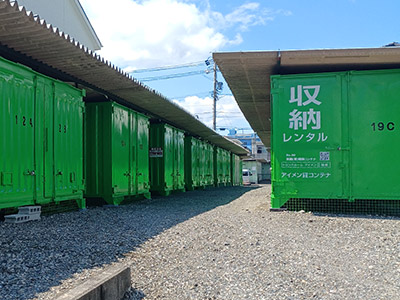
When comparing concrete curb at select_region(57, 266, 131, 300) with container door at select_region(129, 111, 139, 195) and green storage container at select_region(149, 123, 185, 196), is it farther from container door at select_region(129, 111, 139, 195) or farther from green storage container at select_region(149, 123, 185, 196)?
green storage container at select_region(149, 123, 185, 196)

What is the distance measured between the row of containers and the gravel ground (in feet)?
2.62

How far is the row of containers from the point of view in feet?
19.9

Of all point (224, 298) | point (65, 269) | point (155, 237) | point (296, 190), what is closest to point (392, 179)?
point (296, 190)

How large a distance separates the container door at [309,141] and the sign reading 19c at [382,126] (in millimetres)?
687

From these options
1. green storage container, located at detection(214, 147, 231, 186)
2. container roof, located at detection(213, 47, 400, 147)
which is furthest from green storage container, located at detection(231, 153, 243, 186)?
container roof, located at detection(213, 47, 400, 147)

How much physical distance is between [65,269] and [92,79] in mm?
5694

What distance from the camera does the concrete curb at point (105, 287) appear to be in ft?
9.04

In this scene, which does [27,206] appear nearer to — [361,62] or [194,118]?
[361,62]

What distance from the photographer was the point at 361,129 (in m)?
7.96

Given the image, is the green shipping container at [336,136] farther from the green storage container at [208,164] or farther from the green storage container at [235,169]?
the green storage container at [235,169]

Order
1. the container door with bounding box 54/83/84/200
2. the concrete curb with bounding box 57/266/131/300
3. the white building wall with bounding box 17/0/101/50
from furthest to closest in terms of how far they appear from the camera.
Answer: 1. the white building wall with bounding box 17/0/101/50
2. the container door with bounding box 54/83/84/200
3. the concrete curb with bounding box 57/266/131/300

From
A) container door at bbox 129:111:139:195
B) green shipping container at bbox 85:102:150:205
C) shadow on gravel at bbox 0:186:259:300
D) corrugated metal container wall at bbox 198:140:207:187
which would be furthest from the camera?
corrugated metal container wall at bbox 198:140:207:187

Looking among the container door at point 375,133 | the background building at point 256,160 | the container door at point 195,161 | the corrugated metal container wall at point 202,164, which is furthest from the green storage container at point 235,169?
the container door at point 375,133

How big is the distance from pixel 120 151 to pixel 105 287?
7.37m
